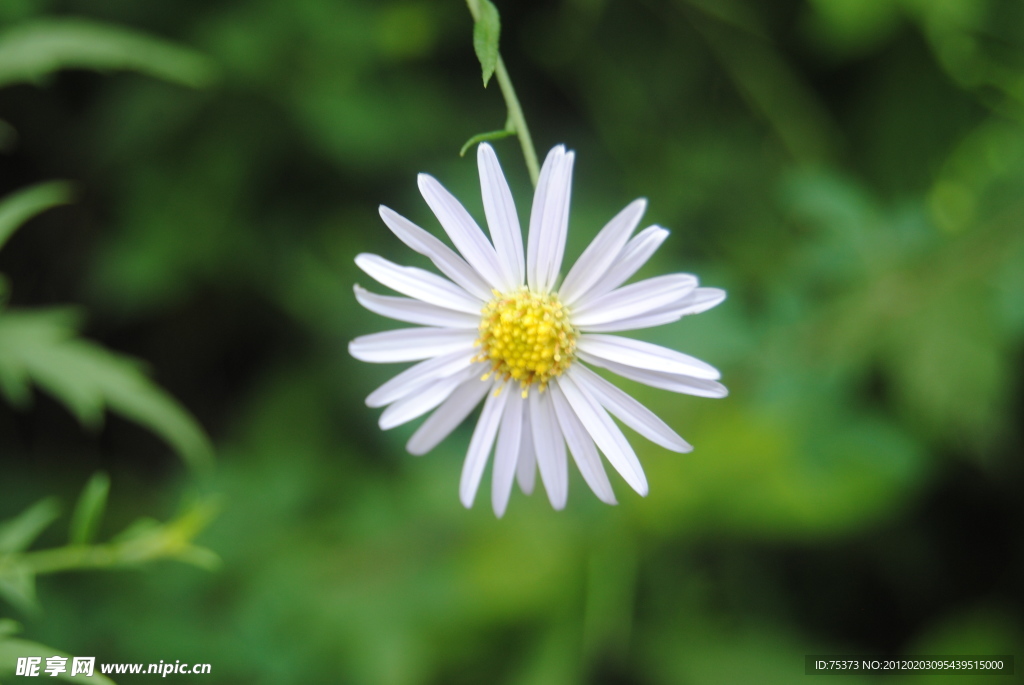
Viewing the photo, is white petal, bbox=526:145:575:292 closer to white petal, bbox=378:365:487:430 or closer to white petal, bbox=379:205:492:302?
white petal, bbox=379:205:492:302

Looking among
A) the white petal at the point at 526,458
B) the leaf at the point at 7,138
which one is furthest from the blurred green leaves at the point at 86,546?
the leaf at the point at 7,138

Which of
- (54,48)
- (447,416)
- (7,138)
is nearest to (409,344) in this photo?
(447,416)

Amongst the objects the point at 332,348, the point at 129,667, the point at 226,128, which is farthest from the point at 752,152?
the point at 129,667

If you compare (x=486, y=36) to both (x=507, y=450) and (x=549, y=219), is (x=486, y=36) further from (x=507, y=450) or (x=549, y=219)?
(x=507, y=450)

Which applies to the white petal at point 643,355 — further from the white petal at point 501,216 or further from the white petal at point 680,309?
the white petal at point 501,216

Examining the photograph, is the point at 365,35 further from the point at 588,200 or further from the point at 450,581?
the point at 450,581

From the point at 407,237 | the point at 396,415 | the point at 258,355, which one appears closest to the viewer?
the point at 407,237

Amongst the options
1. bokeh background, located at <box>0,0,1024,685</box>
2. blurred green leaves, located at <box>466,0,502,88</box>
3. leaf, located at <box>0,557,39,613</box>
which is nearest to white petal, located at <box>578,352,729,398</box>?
blurred green leaves, located at <box>466,0,502,88</box>
